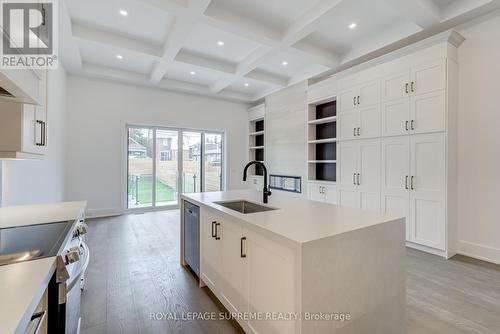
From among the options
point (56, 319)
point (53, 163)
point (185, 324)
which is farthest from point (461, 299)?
point (53, 163)

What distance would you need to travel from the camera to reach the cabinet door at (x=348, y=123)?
13.1 feet

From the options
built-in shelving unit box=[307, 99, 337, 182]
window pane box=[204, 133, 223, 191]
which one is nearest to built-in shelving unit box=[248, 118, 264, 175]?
window pane box=[204, 133, 223, 191]

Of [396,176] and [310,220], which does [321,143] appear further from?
[310,220]

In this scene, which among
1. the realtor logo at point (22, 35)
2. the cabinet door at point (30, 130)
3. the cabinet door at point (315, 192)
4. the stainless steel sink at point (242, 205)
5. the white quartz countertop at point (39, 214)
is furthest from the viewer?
the cabinet door at point (315, 192)

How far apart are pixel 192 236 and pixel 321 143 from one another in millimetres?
3758

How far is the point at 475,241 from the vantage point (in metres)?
3.00

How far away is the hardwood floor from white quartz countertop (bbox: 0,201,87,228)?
88 centimetres

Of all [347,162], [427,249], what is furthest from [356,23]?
[427,249]

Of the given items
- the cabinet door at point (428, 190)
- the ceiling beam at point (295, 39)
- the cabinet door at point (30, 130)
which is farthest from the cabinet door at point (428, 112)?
the cabinet door at point (30, 130)

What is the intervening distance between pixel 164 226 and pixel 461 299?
4320 millimetres

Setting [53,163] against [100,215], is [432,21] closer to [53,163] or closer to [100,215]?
[53,163]

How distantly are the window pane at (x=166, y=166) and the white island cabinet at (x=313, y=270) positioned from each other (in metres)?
4.55

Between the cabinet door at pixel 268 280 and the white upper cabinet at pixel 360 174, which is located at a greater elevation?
the white upper cabinet at pixel 360 174

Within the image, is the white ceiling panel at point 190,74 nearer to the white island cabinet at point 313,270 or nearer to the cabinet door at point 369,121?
the cabinet door at point 369,121
